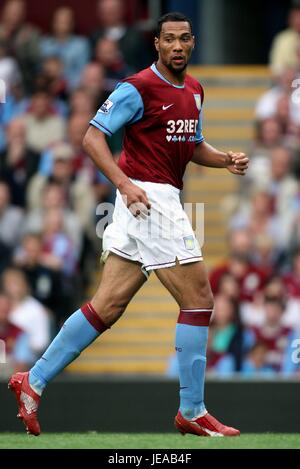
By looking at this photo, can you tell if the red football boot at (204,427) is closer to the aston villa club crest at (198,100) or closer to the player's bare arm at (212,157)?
the player's bare arm at (212,157)

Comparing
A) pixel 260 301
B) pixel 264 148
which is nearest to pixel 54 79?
pixel 264 148

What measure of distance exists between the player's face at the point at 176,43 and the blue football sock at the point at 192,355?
126 centimetres

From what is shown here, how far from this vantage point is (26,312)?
12.5m

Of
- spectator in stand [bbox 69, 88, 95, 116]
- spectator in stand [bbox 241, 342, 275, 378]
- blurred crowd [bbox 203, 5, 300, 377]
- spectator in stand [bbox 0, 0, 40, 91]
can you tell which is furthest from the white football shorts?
spectator in stand [bbox 0, 0, 40, 91]

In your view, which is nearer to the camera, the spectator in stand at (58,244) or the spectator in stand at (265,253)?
the spectator in stand at (265,253)

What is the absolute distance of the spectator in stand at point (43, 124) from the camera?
14.1 metres

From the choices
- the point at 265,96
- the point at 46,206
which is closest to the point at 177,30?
the point at 46,206

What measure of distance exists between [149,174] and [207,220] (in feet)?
20.4

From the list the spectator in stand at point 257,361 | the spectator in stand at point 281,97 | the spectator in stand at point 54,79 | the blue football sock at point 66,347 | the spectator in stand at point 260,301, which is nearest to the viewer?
the blue football sock at point 66,347

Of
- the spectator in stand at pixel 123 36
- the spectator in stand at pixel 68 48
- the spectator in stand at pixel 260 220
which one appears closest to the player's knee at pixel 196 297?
the spectator in stand at pixel 260 220

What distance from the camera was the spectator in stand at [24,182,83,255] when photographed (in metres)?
13.1
